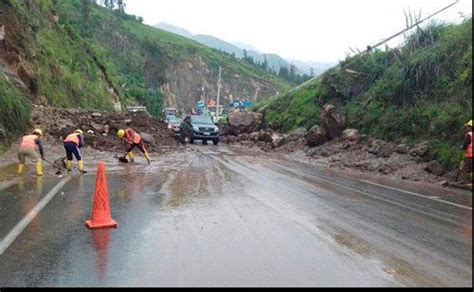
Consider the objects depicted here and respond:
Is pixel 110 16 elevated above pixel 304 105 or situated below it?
above

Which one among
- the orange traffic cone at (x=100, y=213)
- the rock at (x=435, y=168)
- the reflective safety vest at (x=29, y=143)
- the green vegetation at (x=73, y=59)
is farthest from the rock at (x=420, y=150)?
the green vegetation at (x=73, y=59)

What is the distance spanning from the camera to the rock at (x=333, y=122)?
25761 millimetres

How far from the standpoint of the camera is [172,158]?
73.3 feet

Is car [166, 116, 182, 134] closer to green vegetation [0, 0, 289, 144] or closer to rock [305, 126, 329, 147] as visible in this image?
green vegetation [0, 0, 289, 144]

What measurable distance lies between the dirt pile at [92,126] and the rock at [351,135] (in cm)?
873

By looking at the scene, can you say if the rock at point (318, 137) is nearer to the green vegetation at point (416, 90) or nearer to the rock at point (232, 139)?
the green vegetation at point (416, 90)

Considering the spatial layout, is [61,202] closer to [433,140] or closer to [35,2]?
[433,140]

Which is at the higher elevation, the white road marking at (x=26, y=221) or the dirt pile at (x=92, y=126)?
the white road marking at (x=26, y=221)

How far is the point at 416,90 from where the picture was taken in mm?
22016

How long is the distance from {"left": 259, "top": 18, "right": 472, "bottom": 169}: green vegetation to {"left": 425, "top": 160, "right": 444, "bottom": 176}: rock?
202 mm

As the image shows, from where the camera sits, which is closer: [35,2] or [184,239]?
[184,239]
